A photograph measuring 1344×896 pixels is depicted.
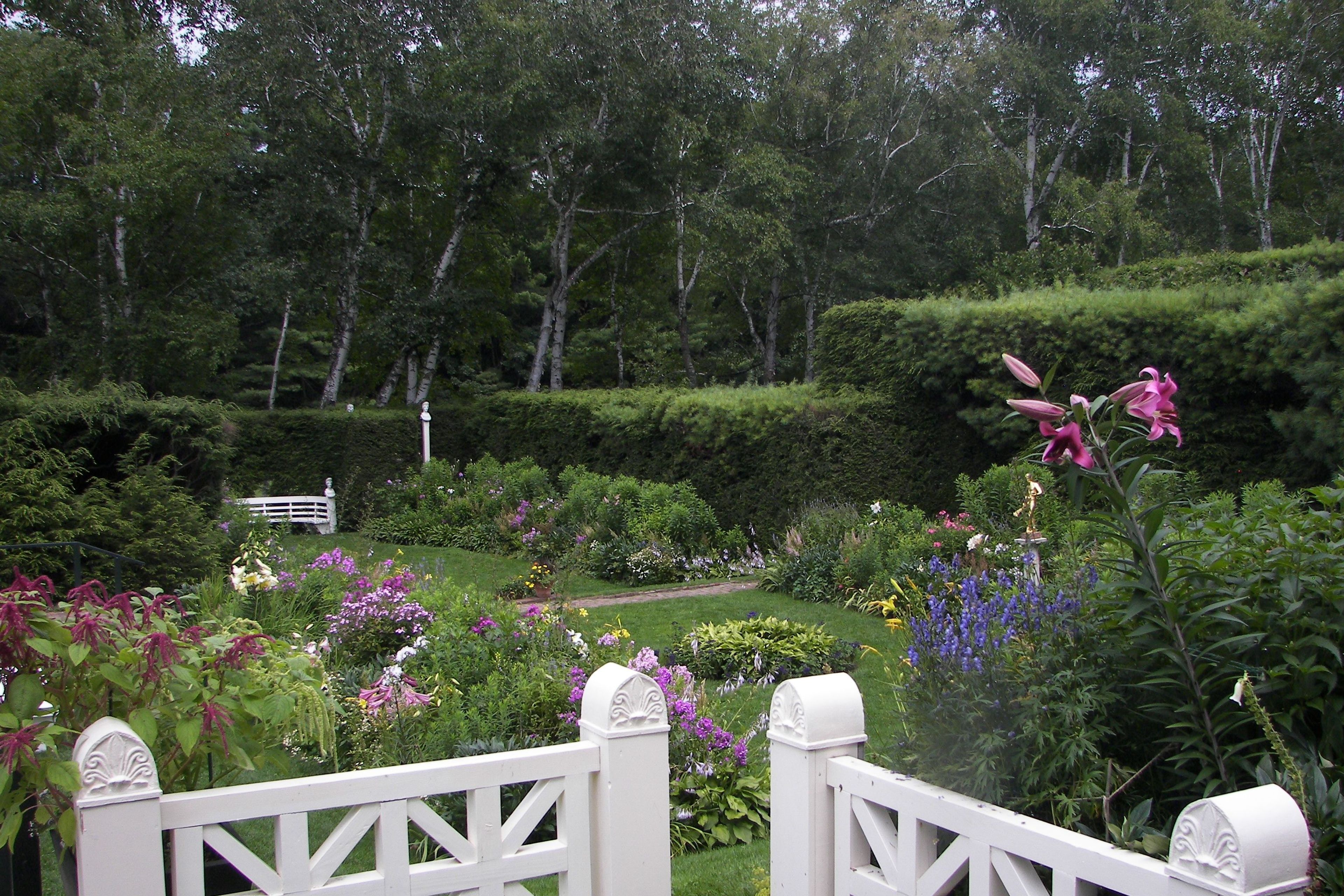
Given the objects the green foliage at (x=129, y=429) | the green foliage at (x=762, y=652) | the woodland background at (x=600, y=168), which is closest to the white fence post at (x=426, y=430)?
the woodland background at (x=600, y=168)

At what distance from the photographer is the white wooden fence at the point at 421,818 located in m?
1.99

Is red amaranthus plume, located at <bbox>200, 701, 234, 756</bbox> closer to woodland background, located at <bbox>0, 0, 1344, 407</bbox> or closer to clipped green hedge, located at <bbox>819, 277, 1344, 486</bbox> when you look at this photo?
clipped green hedge, located at <bbox>819, 277, 1344, 486</bbox>

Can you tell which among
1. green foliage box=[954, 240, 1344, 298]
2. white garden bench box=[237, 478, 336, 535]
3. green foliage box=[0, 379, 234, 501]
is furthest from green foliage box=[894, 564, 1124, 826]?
white garden bench box=[237, 478, 336, 535]

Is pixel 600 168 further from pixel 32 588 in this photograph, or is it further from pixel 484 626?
pixel 32 588

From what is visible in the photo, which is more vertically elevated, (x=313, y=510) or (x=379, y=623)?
(x=379, y=623)

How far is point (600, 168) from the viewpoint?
22.0 m

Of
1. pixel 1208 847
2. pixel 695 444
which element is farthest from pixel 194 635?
pixel 695 444

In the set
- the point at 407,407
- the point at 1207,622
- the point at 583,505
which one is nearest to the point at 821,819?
the point at 1207,622

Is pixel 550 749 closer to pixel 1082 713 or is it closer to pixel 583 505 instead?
pixel 1082 713

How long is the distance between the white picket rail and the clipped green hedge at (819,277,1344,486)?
25.9 feet

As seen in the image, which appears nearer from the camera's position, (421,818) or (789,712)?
(421,818)

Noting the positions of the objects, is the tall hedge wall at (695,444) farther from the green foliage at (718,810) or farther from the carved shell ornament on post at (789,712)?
the carved shell ornament on post at (789,712)

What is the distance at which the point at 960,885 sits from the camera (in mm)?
2592

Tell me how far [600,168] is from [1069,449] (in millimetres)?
21047
